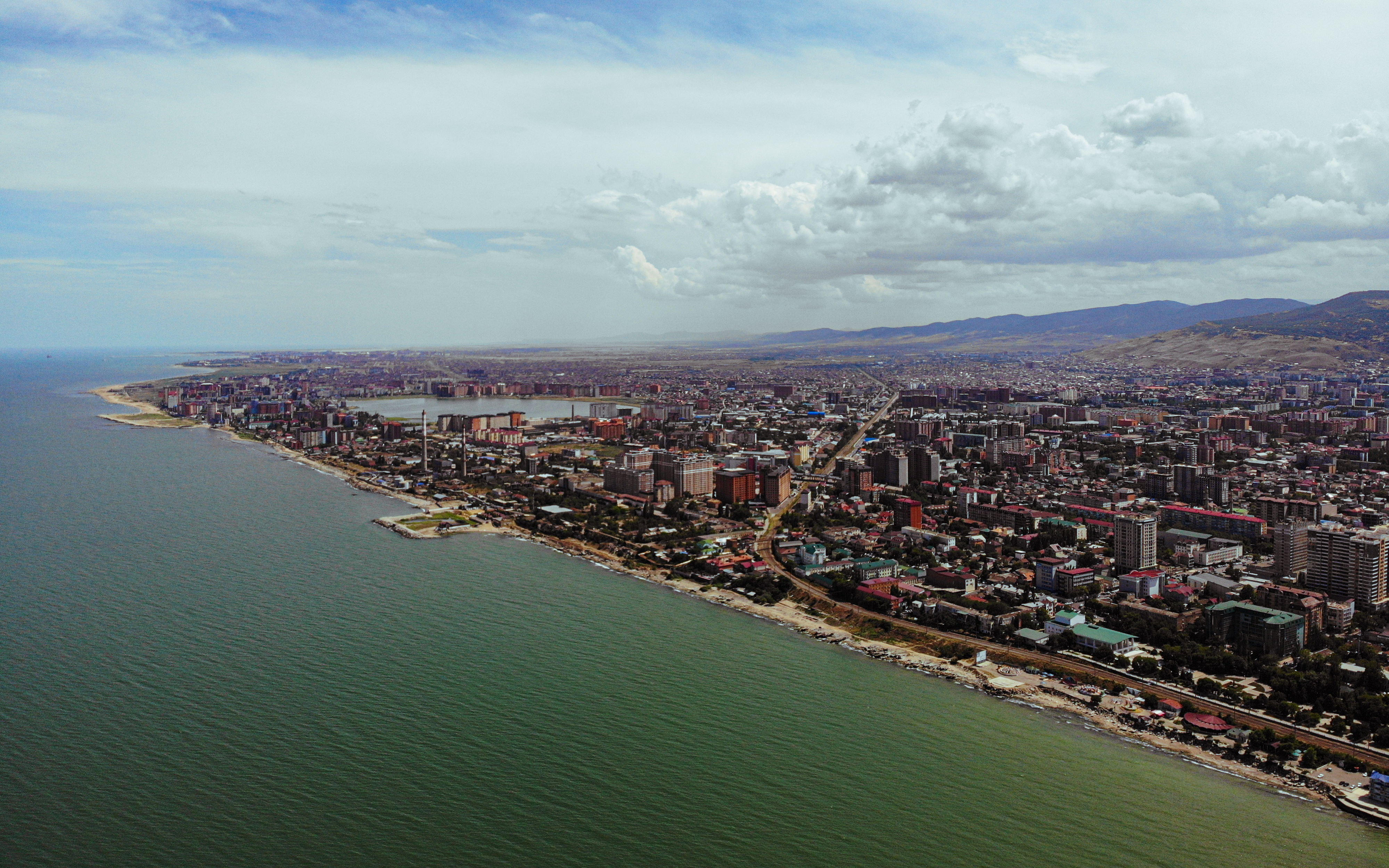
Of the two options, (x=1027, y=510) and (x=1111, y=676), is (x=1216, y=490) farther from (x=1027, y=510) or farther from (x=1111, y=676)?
(x=1111, y=676)

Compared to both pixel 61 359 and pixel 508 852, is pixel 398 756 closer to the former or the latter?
pixel 508 852

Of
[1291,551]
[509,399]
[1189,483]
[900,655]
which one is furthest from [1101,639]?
[509,399]

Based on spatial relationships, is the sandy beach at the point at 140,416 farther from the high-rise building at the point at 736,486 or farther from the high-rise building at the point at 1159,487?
the high-rise building at the point at 1159,487

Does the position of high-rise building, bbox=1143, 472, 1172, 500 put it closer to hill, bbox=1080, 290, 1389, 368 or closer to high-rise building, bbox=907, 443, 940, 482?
high-rise building, bbox=907, 443, 940, 482

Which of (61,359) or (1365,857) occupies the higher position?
(61,359)

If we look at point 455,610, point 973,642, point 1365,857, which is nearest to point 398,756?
point 455,610

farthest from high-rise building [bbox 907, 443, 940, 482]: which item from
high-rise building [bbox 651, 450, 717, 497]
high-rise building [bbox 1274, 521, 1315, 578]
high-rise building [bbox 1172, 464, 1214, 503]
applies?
high-rise building [bbox 1274, 521, 1315, 578]
